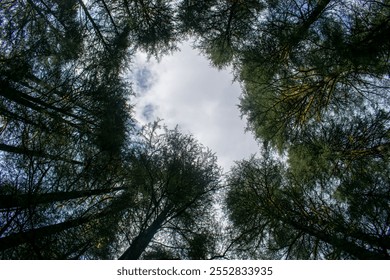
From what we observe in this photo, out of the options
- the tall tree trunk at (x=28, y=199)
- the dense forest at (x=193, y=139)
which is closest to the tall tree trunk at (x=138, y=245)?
the dense forest at (x=193, y=139)

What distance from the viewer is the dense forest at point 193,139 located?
533 cm

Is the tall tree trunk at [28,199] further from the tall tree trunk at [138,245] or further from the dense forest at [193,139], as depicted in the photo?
the tall tree trunk at [138,245]

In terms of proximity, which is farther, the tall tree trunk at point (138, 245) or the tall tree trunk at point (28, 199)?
the tall tree trunk at point (138, 245)

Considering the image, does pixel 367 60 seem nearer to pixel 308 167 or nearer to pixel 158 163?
pixel 308 167

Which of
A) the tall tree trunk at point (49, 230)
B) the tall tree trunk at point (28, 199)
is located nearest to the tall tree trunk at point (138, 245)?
the tall tree trunk at point (49, 230)

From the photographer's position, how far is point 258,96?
28.2ft

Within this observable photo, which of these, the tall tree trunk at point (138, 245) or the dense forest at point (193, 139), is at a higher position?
the dense forest at point (193, 139)

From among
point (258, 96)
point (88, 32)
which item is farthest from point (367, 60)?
point (88, 32)

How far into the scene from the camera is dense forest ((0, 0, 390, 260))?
5.33m

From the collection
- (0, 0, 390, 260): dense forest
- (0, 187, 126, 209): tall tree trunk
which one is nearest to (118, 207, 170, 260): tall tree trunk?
(0, 0, 390, 260): dense forest

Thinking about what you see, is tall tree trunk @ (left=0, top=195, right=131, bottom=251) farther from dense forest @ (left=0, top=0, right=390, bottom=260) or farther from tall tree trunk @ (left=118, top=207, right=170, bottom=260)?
tall tree trunk @ (left=118, top=207, right=170, bottom=260)

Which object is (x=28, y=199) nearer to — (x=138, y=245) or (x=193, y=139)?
(x=138, y=245)

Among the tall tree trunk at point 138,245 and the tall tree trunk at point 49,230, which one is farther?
the tall tree trunk at point 138,245

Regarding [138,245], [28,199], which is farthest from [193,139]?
[28,199]
